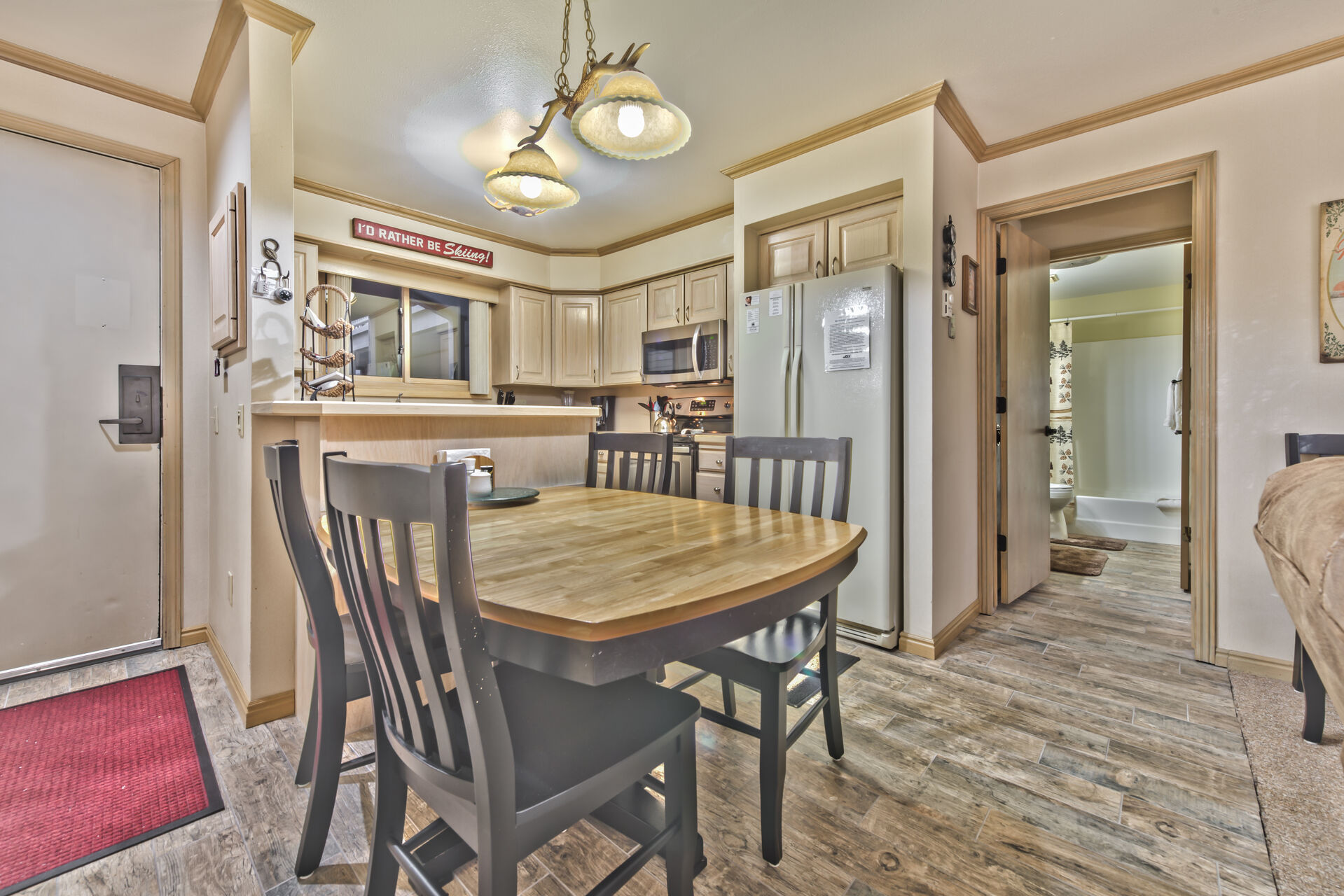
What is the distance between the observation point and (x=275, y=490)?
1.09m

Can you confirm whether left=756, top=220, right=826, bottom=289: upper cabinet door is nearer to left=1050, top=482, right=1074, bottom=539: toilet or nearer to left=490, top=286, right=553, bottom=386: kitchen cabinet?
left=490, top=286, right=553, bottom=386: kitchen cabinet

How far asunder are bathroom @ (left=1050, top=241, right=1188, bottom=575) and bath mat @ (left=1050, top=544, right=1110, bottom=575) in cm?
34

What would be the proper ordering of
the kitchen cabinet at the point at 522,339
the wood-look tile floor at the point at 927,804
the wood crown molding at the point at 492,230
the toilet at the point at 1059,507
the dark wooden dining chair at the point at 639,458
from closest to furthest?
the wood-look tile floor at the point at 927,804 < the dark wooden dining chair at the point at 639,458 < the wood crown molding at the point at 492,230 < the kitchen cabinet at the point at 522,339 < the toilet at the point at 1059,507

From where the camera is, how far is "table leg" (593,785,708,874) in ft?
3.35

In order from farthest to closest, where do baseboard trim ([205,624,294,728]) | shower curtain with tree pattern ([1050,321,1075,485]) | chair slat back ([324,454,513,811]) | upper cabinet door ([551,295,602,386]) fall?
1. shower curtain with tree pattern ([1050,321,1075,485])
2. upper cabinet door ([551,295,602,386])
3. baseboard trim ([205,624,294,728])
4. chair slat back ([324,454,513,811])

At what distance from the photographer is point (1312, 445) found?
6.00 ft

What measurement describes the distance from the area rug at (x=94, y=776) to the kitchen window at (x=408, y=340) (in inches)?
92.6

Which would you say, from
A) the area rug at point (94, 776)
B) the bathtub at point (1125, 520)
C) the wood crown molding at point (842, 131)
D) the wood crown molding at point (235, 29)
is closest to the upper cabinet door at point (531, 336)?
the wood crown molding at point (842, 131)

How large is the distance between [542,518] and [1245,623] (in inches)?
114

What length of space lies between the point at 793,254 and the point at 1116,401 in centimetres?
460

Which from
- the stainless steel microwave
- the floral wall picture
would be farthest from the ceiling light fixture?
the floral wall picture

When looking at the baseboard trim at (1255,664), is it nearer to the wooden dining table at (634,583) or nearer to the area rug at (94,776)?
the wooden dining table at (634,583)

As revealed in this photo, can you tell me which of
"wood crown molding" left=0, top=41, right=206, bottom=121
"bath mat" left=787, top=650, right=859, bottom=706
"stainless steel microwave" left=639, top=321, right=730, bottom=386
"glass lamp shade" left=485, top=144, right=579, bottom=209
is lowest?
"bath mat" left=787, top=650, right=859, bottom=706

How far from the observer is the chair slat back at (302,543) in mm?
1031
